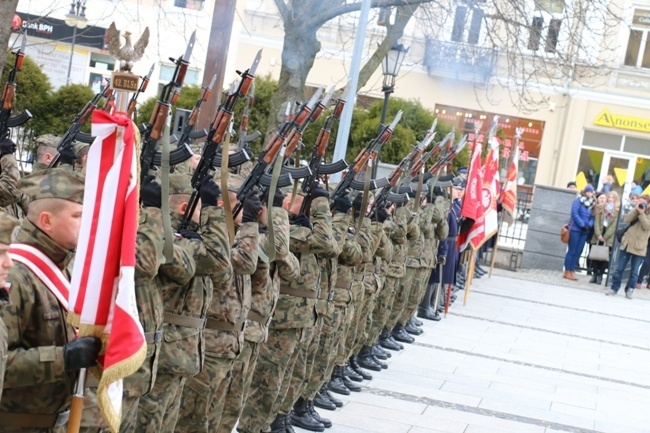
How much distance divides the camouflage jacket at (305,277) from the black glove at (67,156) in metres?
1.86

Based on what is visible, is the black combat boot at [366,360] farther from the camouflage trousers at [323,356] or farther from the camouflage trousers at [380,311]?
the camouflage trousers at [323,356]

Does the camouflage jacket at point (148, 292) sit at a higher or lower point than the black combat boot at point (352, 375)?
higher

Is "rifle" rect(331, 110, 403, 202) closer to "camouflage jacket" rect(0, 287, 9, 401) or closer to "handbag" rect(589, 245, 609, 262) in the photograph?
"camouflage jacket" rect(0, 287, 9, 401)

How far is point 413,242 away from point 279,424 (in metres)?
4.48

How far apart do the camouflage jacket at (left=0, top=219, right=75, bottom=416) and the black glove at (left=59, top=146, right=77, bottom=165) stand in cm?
408

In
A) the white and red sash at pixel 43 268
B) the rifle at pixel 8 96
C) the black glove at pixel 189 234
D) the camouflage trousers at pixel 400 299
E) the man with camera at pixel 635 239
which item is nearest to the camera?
the white and red sash at pixel 43 268

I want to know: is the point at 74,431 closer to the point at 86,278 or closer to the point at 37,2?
the point at 86,278

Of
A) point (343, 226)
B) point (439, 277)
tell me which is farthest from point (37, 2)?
point (343, 226)

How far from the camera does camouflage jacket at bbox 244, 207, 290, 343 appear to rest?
6133 millimetres

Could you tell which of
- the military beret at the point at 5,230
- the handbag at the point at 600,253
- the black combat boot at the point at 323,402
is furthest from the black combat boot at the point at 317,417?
the handbag at the point at 600,253

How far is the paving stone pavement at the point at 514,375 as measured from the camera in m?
8.86

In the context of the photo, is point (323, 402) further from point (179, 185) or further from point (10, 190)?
point (179, 185)

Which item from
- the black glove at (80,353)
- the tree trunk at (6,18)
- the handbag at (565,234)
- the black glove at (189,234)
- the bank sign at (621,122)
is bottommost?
the handbag at (565,234)

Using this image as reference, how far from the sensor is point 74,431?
361 cm
